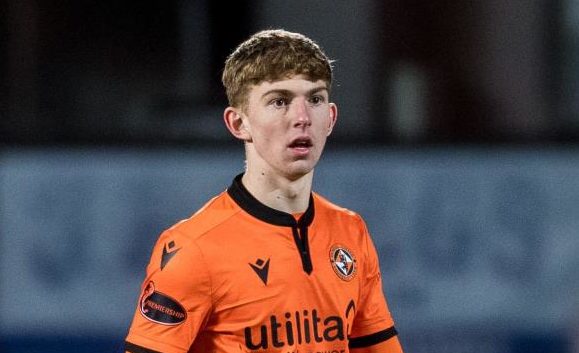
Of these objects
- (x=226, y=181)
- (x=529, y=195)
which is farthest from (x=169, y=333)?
(x=529, y=195)

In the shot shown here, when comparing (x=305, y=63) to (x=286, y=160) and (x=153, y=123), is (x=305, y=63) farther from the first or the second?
(x=153, y=123)

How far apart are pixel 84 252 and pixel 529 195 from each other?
1.59 metres

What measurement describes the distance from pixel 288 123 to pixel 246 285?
0.33m

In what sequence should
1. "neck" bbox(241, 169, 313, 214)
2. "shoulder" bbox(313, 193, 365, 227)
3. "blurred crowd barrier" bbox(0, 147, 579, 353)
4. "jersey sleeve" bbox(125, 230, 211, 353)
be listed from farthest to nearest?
"blurred crowd barrier" bbox(0, 147, 579, 353), "shoulder" bbox(313, 193, 365, 227), "neck" bbox(241, 169, 313, 214), "jersey sleeve" bbox(125, 230, 211, 353)

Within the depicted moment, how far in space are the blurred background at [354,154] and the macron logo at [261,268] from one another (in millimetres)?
A: 1744

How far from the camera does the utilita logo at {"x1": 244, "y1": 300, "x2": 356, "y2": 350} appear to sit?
2.18 metres

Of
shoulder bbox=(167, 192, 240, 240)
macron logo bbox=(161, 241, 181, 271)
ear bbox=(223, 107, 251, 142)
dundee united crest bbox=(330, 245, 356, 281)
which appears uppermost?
ear bbox=(223, 107, 251, 142)

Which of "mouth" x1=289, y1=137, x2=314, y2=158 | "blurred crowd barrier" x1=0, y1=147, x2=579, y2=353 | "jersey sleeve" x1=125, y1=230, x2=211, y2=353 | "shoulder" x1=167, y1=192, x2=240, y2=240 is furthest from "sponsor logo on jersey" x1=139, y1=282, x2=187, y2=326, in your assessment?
"blurred crowd barrier" x1=0, y1=147, x2=579, y2=353

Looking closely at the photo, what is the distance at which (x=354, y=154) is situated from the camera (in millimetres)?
3934

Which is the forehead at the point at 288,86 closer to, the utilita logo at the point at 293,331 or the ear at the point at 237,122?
the ear at the point at 237,122

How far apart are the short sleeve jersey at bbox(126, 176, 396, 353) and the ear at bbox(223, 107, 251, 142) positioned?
0.36 ft

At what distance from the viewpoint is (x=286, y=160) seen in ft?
7.22

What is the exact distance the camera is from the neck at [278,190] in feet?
7.40

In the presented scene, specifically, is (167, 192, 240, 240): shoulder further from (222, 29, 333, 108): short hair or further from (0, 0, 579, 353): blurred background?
(0, 0, 579, 353): blurred background
